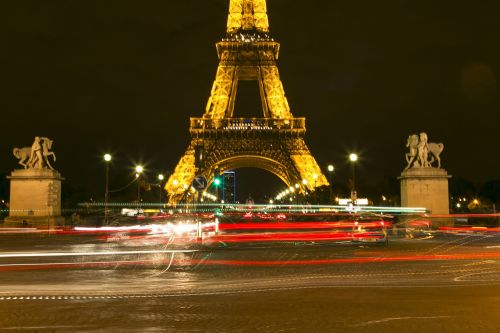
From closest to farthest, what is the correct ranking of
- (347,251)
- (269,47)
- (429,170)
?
(347,251) < (429,170) < (269,47)

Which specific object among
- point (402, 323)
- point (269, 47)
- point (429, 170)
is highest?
point (269, 47)

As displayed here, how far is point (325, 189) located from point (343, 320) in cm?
6586

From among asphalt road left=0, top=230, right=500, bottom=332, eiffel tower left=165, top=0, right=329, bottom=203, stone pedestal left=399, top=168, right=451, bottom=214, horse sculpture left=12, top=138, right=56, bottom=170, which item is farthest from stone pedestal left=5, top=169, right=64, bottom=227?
eiffel tower left=165, top=0, right=329, bottom=203

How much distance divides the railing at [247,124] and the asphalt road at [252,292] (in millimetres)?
58243

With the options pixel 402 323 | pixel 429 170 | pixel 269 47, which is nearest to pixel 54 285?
pixel 402 323

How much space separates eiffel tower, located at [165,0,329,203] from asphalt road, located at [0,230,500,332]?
187 ft

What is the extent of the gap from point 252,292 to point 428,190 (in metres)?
24.7

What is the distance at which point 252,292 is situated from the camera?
41.3ft

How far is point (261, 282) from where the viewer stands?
14.1 m

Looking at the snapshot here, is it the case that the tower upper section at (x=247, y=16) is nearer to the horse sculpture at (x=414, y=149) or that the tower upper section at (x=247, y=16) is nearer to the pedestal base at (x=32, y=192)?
the horse sculpture at (x=414, y=149)

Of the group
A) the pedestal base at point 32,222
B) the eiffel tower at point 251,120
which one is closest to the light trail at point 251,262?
the pedestal base at point 32,222

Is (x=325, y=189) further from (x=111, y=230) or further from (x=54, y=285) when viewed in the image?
(x=54, y=285)

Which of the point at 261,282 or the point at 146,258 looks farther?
the point at 146,258

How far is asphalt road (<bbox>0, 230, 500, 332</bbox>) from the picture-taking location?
30.4ft
